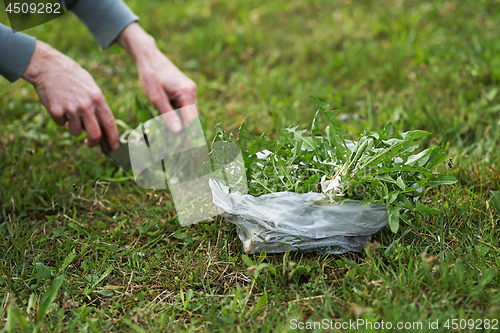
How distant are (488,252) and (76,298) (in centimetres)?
156

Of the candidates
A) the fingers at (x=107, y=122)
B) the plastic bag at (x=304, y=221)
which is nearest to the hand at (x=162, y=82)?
the fingers at (x=107, y=122)

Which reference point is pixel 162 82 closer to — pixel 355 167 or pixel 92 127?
pixel 92 127

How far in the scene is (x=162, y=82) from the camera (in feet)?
7.08

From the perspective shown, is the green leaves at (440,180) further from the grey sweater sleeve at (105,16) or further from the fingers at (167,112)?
the grey sweater sleeve at (105,16)

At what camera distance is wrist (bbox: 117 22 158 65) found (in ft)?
7.20

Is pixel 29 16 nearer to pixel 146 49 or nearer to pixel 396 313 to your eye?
→ pixel 146 49

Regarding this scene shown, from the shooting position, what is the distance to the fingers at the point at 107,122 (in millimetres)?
2000

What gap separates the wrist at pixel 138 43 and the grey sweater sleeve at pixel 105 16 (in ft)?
0.11

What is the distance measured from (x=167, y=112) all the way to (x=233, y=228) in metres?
0.80

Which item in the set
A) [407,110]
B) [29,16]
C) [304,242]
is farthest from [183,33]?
[304,242]

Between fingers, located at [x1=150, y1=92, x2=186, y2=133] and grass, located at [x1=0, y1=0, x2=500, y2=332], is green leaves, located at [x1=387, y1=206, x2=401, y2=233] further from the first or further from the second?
fingers, located at [x1=150, y1=92, x2=186, y2=133]

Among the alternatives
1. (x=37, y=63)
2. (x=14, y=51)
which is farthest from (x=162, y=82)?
(x=14, y=51)

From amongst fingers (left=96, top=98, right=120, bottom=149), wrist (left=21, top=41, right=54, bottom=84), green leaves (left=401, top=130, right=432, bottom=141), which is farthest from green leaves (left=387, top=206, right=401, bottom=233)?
wrist (left=21, top=41, right=54, bottom=84)

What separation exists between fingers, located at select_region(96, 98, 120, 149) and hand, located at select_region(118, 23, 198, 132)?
260 mm
